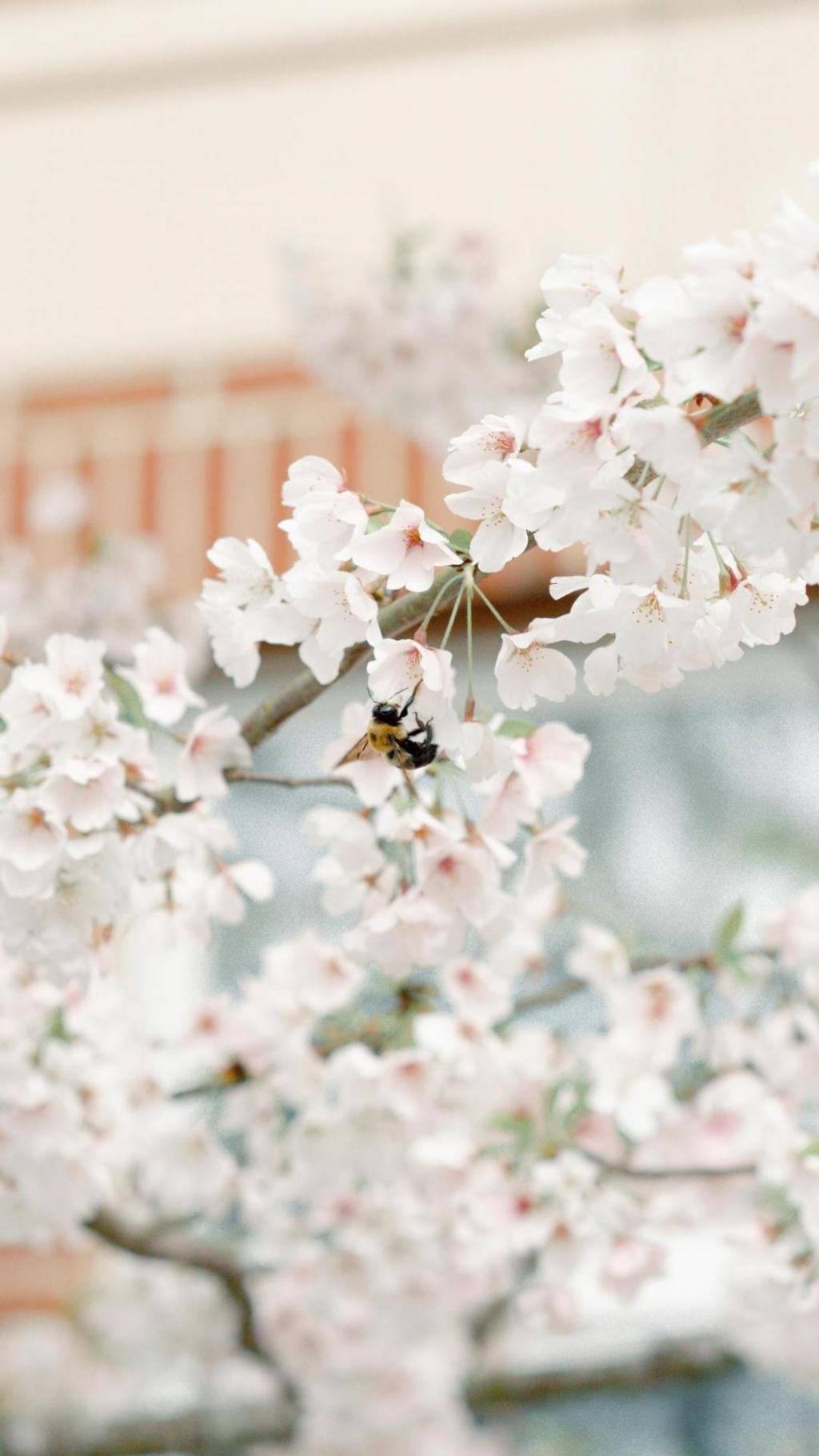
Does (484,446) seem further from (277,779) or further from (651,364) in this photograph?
(277,779)

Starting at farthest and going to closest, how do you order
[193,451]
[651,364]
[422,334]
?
[193,451]
[422,334]
[651,364]

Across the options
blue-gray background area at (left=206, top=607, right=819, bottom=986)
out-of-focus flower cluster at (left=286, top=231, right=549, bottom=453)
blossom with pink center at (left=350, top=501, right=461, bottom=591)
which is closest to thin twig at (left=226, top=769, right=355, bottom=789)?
blossom with pink center at (left=350, top=501, right=461, bottom=591)

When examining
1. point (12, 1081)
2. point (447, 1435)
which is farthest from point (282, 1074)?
point (447, 1435)

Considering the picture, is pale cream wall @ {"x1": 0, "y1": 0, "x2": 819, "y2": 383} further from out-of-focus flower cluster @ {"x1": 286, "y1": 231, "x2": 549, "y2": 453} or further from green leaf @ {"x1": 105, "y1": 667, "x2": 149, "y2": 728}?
green leaf @ {"x1": 105, "y1": 667, "x2": 149, "y2": 728}

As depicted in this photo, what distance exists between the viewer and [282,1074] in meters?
1.50

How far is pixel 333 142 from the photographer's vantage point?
4.32 meters

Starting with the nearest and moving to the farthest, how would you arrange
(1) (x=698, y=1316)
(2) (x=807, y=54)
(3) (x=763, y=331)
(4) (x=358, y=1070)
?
(3) (x=763, y=331) < (4) (x=358, y=1070) < (1) (x=698, y=1316) < (2) (x=807, y=54)

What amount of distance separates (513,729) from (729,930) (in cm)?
50

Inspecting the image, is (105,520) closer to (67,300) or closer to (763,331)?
(67,300)

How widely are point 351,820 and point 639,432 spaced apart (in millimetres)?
438

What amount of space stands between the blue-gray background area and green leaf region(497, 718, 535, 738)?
7.10 ft

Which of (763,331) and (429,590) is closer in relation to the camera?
(763,331)

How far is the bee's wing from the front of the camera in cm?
100

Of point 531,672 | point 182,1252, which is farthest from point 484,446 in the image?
point 182,1252
